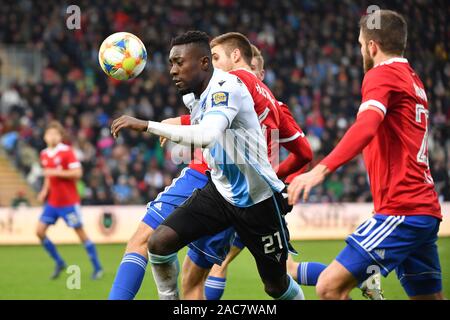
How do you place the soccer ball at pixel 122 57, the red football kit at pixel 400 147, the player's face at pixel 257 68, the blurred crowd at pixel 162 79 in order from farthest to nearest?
the blurred crowd at pixel 162 79 < the player's face at pixel 257 68 < the soccer ball at pixel 122 57 < the red football kit at pixel 400 147

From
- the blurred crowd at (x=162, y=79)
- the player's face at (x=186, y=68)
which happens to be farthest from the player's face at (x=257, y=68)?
the blurred crowd at (x=162, y=79)

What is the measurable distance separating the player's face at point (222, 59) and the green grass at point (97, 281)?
281cm

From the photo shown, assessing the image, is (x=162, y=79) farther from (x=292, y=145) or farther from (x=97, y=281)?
(x=292, y=145)

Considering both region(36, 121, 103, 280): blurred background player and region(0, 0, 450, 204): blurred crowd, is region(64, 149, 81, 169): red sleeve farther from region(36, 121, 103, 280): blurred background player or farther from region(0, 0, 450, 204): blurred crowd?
region(0, 0, 450, 204): blurred crowd

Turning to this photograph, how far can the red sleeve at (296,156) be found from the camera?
6.38 metres

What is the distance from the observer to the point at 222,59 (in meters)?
6.74

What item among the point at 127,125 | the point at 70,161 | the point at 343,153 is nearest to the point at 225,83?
the point at 127,125

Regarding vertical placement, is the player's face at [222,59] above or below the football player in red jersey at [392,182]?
above

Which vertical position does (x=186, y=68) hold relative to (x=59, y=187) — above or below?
above

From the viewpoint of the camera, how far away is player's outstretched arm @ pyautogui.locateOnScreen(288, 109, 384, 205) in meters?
4.25

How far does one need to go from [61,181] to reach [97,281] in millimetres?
1834

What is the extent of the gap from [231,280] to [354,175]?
9.18 metres
